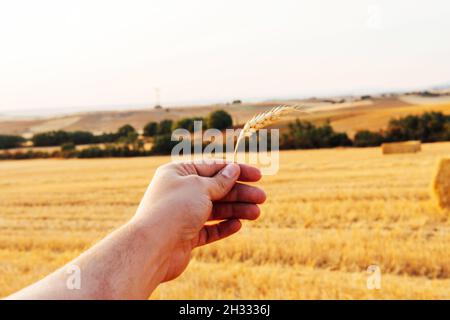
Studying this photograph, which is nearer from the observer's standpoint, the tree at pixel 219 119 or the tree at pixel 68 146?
the tree at pixel 219 119

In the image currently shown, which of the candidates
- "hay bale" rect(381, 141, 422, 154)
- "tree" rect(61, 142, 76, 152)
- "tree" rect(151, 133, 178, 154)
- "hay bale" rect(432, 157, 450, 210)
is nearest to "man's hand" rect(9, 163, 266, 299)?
"hay bale" rect(432, 157, 450, 210)

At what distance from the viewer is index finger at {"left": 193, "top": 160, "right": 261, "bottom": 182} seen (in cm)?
176

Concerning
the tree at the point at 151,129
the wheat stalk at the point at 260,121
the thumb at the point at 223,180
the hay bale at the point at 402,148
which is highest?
the wheat stalk at the point at 260,121

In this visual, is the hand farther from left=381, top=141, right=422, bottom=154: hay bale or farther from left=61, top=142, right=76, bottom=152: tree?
left=61, top=142, right=76, bottom=152: tree

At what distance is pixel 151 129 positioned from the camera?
83.4 feet

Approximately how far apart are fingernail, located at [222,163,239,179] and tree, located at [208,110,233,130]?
1644cm

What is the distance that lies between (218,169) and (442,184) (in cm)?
796

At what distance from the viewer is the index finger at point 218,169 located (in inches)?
69.4

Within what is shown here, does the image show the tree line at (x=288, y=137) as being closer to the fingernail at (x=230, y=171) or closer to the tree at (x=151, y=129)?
the tree at (x=151, y=129)

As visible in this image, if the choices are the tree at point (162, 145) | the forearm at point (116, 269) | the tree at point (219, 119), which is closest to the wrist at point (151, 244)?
the forearm at point (116, 269)

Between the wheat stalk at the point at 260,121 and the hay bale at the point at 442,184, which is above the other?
the wheat stalk at the point at 260,121

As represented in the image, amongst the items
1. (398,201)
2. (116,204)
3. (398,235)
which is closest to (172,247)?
(398,235)

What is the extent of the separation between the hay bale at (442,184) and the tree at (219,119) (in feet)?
31.6

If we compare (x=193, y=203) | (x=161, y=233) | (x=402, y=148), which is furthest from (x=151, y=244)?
(x=402, y=148)
